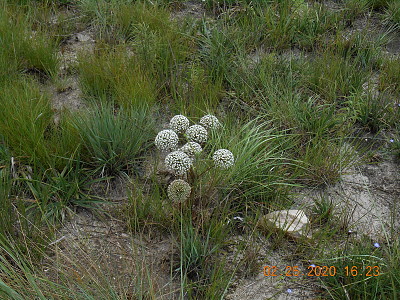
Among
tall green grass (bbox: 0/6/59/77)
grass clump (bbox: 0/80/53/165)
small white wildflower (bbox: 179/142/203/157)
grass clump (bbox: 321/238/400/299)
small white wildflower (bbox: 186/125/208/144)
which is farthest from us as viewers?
tall green grass (bbox: 0/6/59/77)

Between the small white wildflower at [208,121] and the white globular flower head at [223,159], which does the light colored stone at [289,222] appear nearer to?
the white globular flower head at [223,159]

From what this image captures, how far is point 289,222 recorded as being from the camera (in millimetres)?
2551

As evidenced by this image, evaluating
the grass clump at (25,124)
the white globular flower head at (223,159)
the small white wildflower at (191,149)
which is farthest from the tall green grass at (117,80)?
the white globular flower head at (223,159)

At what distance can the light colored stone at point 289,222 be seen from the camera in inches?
98.3

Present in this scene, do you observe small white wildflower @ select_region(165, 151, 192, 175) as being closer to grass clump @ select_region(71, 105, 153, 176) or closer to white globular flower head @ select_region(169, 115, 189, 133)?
white globular flower head @ select_region(169, 115, 189, 133)

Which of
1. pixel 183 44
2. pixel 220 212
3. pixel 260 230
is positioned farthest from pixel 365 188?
A: pixel 183 44

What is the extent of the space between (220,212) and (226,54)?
1562 millimetres

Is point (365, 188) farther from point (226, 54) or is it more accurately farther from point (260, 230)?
point (226, 54)

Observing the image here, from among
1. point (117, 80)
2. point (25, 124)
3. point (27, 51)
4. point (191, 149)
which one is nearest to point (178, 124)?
point (191, 149)

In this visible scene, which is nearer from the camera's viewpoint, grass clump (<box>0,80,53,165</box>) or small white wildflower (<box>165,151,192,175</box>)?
small white wildflower (<box>165,151,192,175</box>)

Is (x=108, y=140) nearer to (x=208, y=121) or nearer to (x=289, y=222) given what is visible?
(x=208, y=121)

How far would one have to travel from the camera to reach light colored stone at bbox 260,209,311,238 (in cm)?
250

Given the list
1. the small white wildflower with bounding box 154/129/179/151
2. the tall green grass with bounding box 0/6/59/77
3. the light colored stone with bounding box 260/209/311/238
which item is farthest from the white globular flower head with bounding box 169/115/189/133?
the tall green grass with bounding box 0/6/59/77
